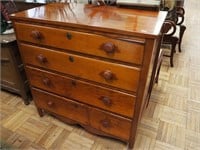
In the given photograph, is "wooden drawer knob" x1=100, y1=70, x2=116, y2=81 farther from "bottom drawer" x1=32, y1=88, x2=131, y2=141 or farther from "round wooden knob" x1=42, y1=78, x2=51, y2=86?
"round wooden knob" x1=42, y1=78, x2=51, y2=86

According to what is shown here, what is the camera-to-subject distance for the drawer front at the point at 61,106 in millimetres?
1313

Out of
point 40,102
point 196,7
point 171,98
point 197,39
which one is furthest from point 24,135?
point 196,7

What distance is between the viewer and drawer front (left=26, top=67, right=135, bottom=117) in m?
1.09

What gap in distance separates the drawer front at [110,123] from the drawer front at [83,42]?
44 cm

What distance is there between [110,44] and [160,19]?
1.07 ft

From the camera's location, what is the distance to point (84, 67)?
1.08 metres

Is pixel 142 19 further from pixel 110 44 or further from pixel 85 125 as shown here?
pixel 85 125

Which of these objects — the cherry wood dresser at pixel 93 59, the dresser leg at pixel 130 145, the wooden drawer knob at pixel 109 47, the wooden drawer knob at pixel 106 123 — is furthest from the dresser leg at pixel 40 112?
the wooden drawer knob at pixel 109 47

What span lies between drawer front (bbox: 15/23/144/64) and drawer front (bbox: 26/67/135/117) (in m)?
0.23

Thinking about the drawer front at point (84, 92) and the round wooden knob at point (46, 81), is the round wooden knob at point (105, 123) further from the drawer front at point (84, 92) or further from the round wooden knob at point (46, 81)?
the round wooden knob at point (46, 81)

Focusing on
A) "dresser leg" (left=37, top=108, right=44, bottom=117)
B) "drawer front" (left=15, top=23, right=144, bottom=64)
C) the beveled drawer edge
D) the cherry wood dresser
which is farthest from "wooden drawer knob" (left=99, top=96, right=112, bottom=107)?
"dresser leg" (left=37, top=108, right=44, bottom=117)

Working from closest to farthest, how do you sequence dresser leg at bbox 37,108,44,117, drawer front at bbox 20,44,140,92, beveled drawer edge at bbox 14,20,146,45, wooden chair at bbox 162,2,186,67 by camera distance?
1. beveled drawer edge at bbox 14,20,146,45
2. drawer front at bbox 20,44,140,92
3. dresser leg at bbox 37,108,44,117
4. wooden chair at bbox 162,2,186,67

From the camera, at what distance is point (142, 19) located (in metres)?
→ 0.98

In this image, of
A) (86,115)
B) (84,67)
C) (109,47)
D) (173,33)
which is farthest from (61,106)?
(173,33)
